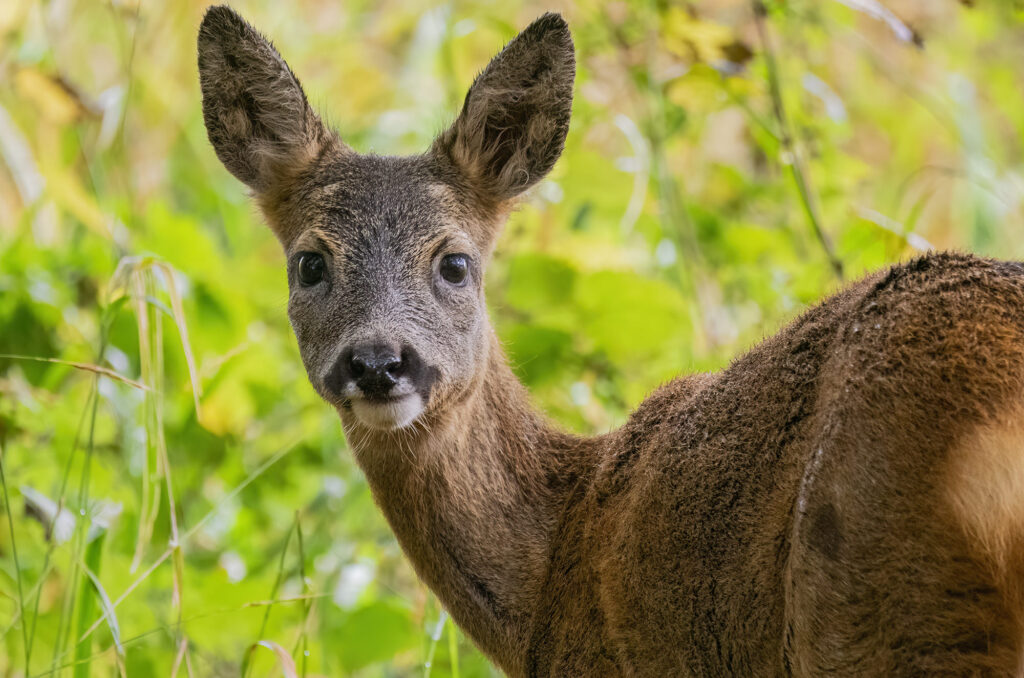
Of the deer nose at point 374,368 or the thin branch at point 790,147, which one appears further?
the thin branch at point 790,147

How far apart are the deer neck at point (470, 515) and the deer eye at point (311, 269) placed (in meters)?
0.58

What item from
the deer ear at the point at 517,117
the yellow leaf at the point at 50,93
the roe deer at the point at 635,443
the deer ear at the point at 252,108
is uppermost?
the yellow leaf at the point at 50,93

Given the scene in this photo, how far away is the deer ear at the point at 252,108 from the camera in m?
4.76

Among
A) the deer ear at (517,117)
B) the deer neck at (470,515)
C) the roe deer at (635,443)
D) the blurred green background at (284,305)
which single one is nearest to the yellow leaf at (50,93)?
the blurred green background at (284,305)

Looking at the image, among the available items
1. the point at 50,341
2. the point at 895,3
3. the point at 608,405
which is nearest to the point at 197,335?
the point at 50,341

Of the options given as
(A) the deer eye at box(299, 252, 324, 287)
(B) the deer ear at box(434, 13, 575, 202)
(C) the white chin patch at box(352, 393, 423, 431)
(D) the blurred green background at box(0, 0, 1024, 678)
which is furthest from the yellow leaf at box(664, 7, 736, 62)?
(C) the white chin patch at box(352, 393, 423, 431)

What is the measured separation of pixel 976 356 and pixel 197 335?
4292 millimetres

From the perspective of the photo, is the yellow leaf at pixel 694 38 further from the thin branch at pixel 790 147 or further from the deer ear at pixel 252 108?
the deer ear at pixel 252 108

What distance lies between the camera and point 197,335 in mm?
6168

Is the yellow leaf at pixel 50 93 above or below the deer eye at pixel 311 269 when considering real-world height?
above

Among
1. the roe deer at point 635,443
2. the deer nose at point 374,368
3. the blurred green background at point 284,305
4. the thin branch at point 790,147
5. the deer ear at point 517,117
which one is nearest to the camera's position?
the roe deer at point 635,443

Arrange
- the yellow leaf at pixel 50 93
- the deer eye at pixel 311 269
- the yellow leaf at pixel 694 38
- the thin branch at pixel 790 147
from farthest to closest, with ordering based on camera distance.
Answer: the yellow leaf at pixel 50 93
the yellow leaf at pixel 694 38
the thin branch at pixel 790 147
the deer eye at pixel 311 269

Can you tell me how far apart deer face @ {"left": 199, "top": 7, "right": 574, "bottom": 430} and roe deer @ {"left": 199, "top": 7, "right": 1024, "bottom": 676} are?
1 cm

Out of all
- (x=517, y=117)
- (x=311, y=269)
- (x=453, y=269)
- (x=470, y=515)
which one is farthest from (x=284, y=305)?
(x=470, y=515)
